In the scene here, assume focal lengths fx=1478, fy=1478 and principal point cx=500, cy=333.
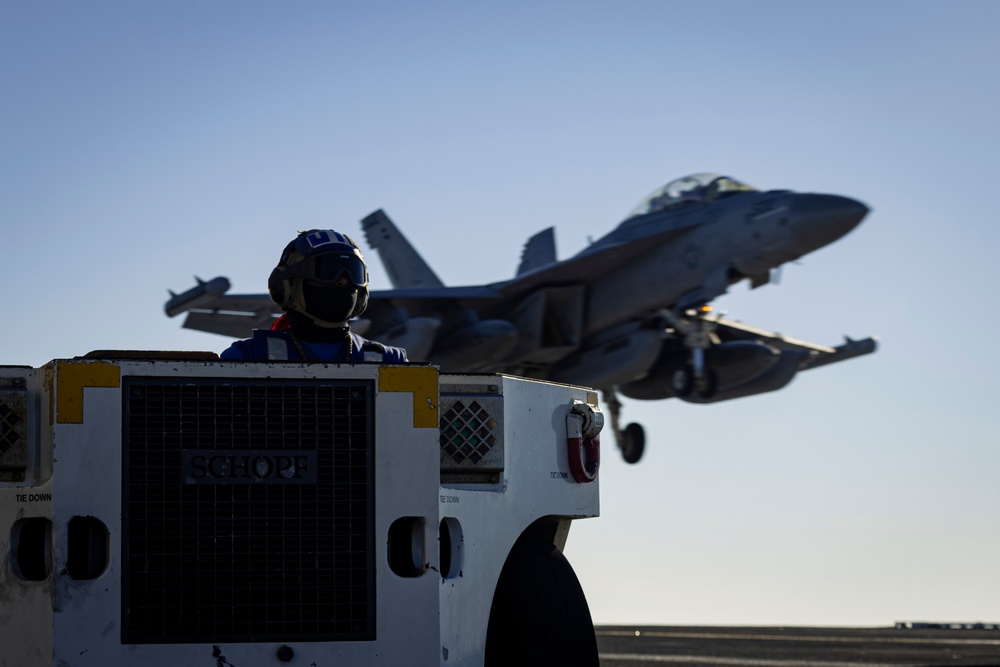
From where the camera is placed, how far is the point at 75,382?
15.3ft

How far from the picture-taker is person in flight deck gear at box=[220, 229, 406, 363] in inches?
226

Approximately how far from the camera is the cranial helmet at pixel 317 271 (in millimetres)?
5738

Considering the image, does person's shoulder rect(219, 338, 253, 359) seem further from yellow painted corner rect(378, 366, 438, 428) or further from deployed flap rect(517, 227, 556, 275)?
deployed flap rect(517, 227, 556, 275)

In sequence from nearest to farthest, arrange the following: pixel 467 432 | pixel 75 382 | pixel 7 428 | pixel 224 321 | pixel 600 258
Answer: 1. pixel 75 382
2. pixel 7 428
3. pixel 467 432
4. pixel 600 258
5. pixel 224 321

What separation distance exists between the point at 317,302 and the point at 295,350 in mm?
214

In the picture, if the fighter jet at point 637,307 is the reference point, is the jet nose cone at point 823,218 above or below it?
above

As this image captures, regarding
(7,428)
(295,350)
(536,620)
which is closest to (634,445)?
(295,350)

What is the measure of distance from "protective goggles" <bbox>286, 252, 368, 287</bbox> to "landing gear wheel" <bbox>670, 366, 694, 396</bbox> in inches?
992

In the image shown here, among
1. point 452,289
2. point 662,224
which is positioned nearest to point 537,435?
point 662,224

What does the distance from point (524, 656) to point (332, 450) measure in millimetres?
1105

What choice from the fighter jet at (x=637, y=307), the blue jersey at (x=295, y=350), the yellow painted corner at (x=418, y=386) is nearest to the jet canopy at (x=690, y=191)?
the fighter jet at (x=637, y=307)

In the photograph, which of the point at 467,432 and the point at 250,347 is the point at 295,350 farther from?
the point at 467,432

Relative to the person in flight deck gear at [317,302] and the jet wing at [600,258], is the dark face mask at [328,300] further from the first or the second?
the jet wing at [600,258]

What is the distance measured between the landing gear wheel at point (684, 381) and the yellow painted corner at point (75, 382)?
1039 inches
